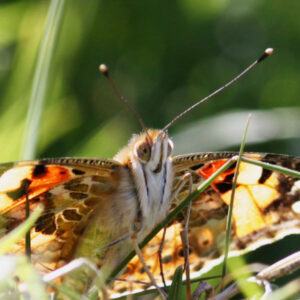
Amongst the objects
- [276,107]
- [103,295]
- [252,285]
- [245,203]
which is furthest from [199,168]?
[276,107]

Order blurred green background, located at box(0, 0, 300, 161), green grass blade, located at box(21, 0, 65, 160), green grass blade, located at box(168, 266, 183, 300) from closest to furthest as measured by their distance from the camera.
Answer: green grass blade, located at box(168, 266, 183, 300) < green grass blade, located at box(21, 0, 65, 160) < blurred green background, located at box(0, 0, 300, 161)

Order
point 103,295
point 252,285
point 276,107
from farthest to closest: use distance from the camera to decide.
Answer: point 276,107, point 252,285, point 103,295

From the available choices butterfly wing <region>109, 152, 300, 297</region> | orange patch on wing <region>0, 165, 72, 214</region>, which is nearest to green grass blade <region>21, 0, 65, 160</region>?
orange patch on wing <region>0, 165, 72, 214</region>

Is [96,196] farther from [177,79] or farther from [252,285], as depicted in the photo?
[177,79]

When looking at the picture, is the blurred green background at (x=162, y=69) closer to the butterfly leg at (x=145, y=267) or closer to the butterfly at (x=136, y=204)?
the butterfly at (x=136, y=204)

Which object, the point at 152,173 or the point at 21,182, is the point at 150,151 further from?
the point at 21,182

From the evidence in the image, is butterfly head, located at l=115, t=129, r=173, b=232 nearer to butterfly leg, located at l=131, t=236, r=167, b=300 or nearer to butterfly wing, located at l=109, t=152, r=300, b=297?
butterfly leg, located at l=131, t=236, r=167, b=300
